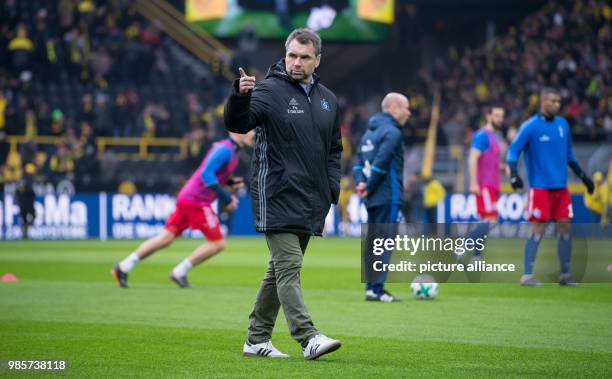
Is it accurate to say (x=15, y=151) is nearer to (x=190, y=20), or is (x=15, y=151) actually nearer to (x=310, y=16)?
(x=190, y=20)

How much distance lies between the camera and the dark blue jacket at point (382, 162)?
13.3 metres

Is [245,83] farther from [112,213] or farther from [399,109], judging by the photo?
[112,213]

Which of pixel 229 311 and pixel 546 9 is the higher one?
pixel 546 9

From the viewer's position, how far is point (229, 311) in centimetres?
1217

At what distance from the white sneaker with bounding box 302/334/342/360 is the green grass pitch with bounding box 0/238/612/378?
0.29 ft

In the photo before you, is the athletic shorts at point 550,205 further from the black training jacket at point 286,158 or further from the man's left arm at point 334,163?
the black training jacket at point 286,158

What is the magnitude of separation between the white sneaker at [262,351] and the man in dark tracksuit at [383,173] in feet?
15.6

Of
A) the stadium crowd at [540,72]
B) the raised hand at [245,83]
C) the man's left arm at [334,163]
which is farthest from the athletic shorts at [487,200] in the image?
the stadium crowd at [540,72]

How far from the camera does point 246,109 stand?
7.68 metres

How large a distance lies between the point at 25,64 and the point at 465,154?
48.8 ft

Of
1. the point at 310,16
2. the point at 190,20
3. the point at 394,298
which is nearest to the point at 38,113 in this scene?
the point at 190,20

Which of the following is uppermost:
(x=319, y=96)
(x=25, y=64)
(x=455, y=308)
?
(x=25, y=64)

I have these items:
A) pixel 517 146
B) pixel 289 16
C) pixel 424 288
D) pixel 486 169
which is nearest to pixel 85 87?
pixel 289 16

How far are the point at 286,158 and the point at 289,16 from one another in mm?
33911
